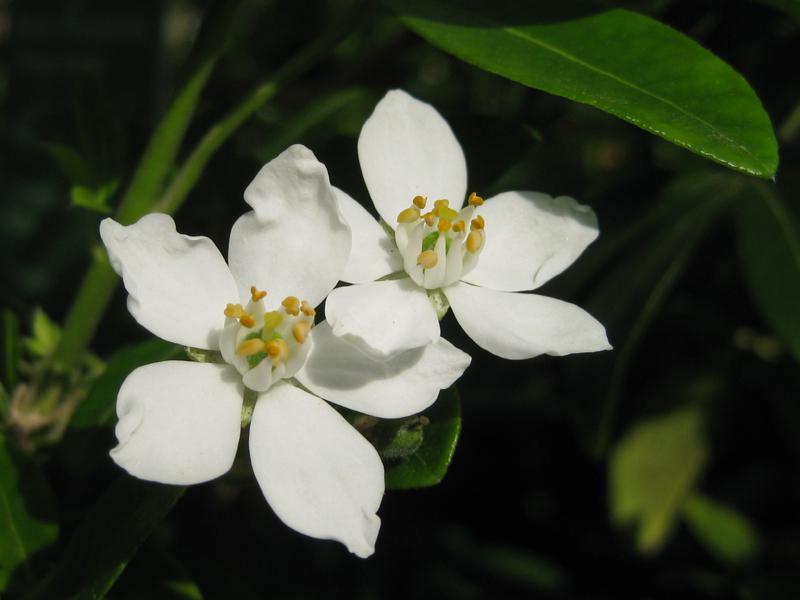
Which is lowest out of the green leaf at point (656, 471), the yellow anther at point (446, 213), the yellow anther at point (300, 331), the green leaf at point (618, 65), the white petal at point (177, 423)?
the green leaf at point (656, 471)

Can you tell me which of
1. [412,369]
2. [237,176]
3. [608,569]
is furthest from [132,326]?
[608,569]

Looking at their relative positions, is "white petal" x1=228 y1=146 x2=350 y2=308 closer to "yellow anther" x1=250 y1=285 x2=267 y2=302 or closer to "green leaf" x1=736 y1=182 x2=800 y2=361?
"yellow anther" x1=250 y1=285 x2=267 y2=302

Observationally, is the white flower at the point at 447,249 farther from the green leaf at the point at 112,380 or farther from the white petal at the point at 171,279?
the green leaf at the point at 112,380

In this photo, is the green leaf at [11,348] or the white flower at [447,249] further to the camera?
the green leaf at [11,348]

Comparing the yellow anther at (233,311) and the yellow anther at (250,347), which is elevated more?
the yellow anther at (233,311)

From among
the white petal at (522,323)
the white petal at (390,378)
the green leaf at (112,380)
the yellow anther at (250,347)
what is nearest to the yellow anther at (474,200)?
the white petal at (522,323)

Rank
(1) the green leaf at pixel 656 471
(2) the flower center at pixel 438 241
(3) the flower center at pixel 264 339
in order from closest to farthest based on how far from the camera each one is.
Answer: (3) the flower center at pixel 264 339, (2) the flower center at pixel 438 241, (1) the green leaf at pixel 656 471

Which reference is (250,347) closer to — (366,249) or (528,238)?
(366,249)
